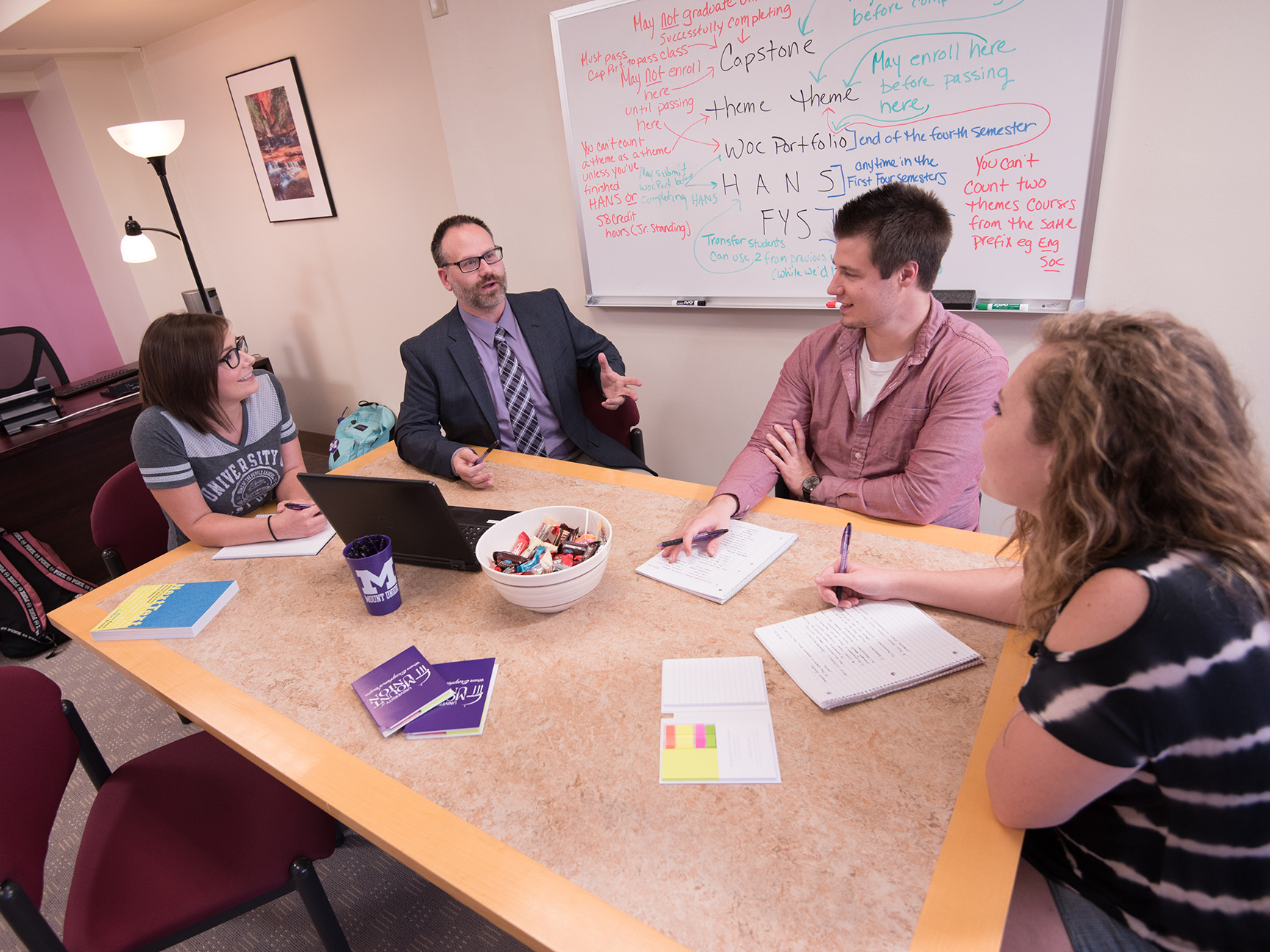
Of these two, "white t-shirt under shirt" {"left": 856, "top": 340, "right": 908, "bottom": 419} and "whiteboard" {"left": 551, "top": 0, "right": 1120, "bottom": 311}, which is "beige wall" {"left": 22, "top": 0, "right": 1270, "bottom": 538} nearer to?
"whiteboard" {"left": 551, "top": 0, "right": 1120, "bottom": 311}

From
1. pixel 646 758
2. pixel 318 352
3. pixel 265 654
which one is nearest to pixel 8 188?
pixel 318 352

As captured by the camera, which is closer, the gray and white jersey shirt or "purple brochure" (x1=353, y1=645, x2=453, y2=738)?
"purple brochure" (x1=353, y1=645, x2=453, y2=738)

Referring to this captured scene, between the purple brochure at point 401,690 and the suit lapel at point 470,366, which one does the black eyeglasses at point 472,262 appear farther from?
the purple brochure at point 401,690

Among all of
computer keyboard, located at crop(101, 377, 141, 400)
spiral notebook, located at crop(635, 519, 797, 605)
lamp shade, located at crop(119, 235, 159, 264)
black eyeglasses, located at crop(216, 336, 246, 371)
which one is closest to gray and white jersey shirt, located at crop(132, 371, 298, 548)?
black eyeglasses, located at crop(216, 336, 246, 371)

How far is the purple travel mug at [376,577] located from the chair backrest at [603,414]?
1148mm

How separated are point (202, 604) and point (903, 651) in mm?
1319

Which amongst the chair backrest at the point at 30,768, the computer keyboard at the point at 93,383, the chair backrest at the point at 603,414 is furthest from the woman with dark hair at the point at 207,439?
the computer keyboard at the point at 93,383

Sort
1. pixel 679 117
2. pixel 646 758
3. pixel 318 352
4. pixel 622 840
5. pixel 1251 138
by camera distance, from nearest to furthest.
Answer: pixel 622 840
pixel 646 758
pixel 1251 138
pixel 679 117
pixel 318 352

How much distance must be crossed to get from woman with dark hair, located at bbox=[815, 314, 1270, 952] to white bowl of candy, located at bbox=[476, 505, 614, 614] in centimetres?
67

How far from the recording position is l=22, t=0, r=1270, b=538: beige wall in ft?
5.58

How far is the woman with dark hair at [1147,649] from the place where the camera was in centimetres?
66

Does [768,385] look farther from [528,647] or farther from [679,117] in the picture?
[528,647]

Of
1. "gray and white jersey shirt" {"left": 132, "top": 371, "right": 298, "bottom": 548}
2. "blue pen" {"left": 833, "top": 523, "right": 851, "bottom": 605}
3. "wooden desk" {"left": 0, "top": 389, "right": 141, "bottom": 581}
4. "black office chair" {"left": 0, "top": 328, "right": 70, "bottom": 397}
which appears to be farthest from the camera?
"black office chair" {"left": 0, "top": 328, "right": 70, "bottom": 397}

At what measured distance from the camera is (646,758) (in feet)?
2.95
